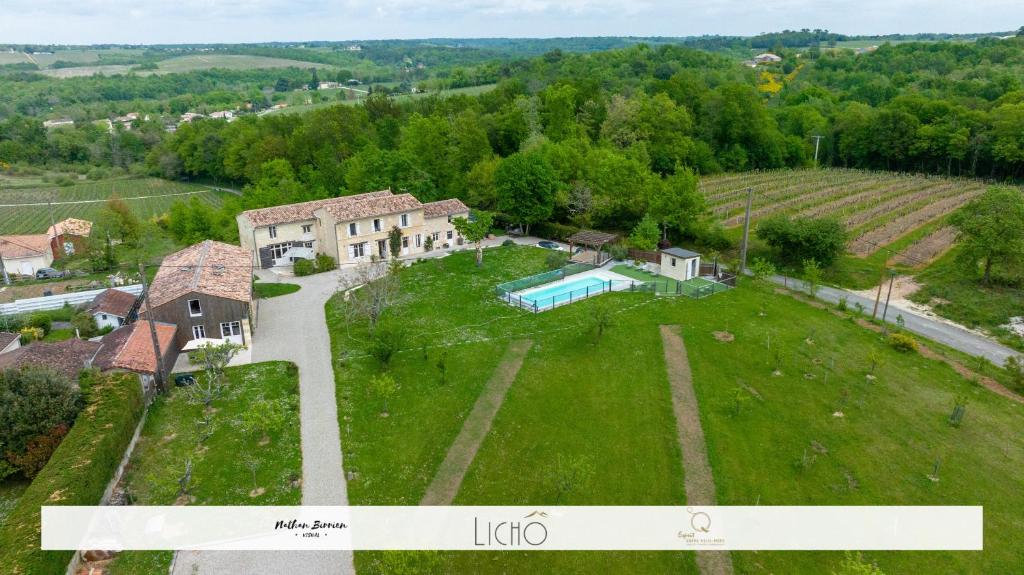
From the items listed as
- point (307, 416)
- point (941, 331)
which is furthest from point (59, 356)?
point (941, 331)

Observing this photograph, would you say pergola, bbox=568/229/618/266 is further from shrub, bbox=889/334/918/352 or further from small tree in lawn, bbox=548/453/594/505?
small tree in lawn, bbox=548/453/594/505

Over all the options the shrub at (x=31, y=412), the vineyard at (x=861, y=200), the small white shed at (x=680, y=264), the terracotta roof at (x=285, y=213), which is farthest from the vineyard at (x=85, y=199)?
the vineyard at (x=861, y=200)

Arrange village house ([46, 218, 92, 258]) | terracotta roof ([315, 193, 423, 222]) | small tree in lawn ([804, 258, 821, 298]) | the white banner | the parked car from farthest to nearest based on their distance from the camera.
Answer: village house ([46, 218, 92, 258]) < the parked car < terracotta roof ([315, 193, 423, 222]) < small tree in lawn ([804, 258, 821, 298]) < the white banner

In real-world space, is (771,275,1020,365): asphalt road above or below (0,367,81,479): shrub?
below

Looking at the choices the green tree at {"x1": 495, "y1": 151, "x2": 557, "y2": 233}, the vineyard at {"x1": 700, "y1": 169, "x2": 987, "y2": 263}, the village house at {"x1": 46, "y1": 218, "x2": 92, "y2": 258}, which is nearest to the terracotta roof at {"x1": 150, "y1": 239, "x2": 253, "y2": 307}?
the green tree at {"x1": 495, "y1": 151, "x2": 557, "y2": 233}

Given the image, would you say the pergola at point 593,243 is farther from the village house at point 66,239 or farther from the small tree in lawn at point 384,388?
the village house at point 66,239

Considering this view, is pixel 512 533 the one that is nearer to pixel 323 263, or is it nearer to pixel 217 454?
pixel 217 454
